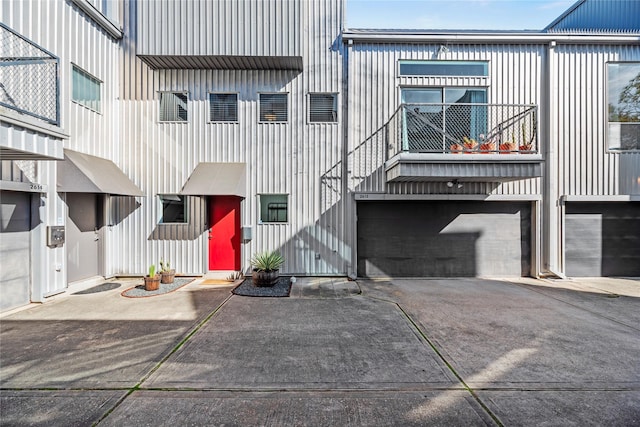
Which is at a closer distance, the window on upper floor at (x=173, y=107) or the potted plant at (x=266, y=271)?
the potted plant at (x=266, y=271)

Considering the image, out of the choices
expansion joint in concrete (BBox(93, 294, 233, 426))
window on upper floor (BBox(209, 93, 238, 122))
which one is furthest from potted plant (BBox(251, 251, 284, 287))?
window on upper floor (BBox(209, 93, 238, 122))

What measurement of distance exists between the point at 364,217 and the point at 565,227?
603cm

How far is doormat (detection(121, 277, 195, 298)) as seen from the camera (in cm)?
729

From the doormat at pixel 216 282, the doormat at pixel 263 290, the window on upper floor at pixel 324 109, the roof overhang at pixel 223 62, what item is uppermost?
the roof overhang at pixel 223 62

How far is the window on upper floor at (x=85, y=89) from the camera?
7.71 meters

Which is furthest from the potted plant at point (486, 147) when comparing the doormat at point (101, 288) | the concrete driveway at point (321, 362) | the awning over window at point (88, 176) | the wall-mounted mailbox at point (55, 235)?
the wall-mounted mailbox at point (55, 235)

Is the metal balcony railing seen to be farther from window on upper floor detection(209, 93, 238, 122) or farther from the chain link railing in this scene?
the chain link railing

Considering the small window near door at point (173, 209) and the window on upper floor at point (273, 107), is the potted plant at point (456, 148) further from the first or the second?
the small window near door at point (173, 209)

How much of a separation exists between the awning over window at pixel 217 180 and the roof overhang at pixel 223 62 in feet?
9.22

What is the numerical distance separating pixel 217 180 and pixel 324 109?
3762 mm

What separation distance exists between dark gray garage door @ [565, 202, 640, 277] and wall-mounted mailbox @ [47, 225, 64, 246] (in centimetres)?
1345

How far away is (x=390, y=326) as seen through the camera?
17.7 ft

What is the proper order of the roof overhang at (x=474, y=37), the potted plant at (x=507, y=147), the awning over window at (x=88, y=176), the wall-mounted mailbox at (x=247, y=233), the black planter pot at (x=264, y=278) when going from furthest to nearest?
the roof overhang at (x=474, y=37) < the wall-mounted mailbox at (x=247, y=233) < the black planter pot at (x=264, y=278) < the potted plant at (x=507, y=147) < the awning over window at (x=88, y=176)

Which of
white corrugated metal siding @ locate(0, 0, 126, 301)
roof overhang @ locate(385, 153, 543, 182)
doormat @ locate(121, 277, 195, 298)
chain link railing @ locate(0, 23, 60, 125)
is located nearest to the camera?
chain link railing @ locate(0, 23, 60, 125)
